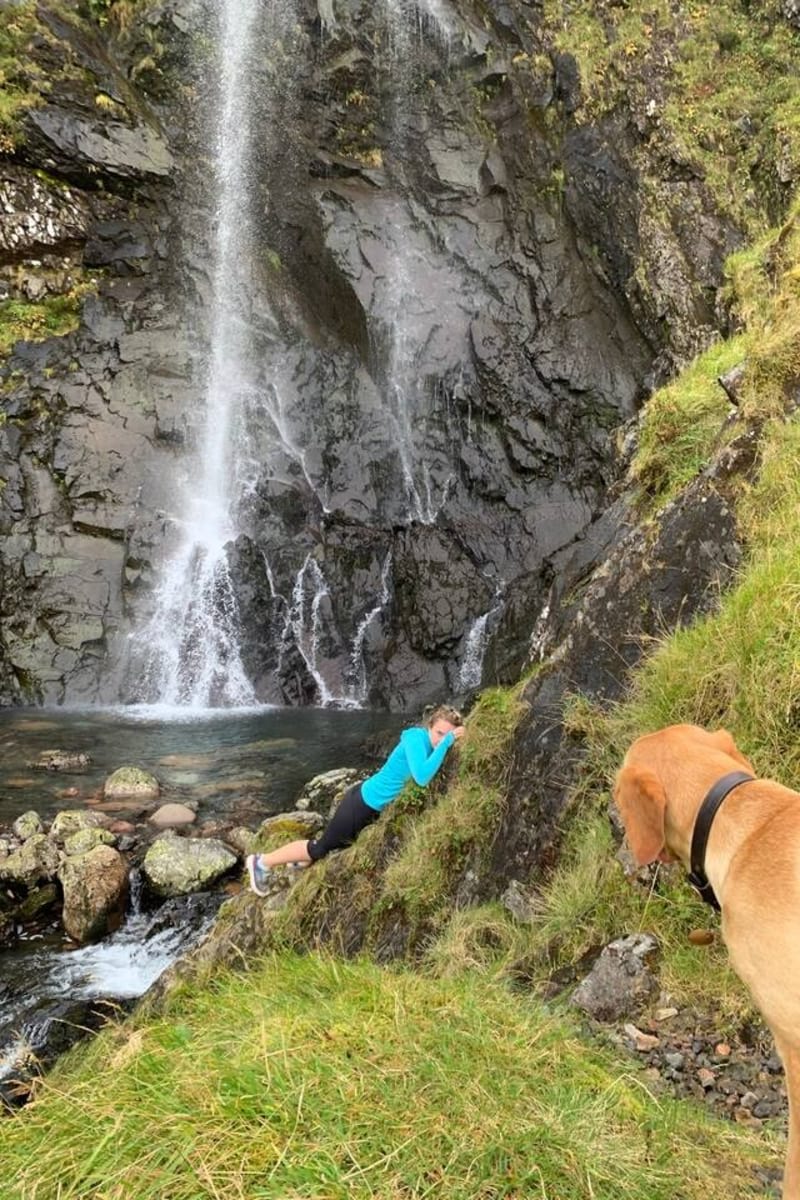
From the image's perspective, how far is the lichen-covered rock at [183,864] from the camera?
8.95m

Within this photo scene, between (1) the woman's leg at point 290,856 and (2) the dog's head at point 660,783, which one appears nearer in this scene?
(2) the dog's head at point 660,783

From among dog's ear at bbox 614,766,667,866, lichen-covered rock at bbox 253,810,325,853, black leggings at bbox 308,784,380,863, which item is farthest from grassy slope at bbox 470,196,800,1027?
lichen-covered rock at bbox 253,810,325,853

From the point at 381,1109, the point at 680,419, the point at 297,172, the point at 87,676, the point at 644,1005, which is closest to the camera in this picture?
the point at 381,1109

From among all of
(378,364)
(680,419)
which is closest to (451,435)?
(378,364)

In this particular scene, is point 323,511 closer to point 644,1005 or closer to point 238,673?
point 238,673

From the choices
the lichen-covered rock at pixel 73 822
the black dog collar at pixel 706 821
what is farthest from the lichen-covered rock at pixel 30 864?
the black dog collar at pixel 706 821

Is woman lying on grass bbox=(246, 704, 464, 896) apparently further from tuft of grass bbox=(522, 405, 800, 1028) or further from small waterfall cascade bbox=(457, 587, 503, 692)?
small waterfall cascade bbox=(457, 587, 503, 692)

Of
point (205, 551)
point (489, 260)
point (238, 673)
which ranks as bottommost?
point (238, 673)

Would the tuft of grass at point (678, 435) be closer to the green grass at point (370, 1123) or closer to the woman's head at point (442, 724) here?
the woman's head at point (442, 724)

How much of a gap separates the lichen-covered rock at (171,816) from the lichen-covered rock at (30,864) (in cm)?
149

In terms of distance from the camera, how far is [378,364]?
21672 millimetres

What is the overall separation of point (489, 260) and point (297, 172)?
6.70m

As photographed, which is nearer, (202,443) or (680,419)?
(680,419)

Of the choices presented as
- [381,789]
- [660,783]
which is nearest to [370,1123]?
[660,783]
